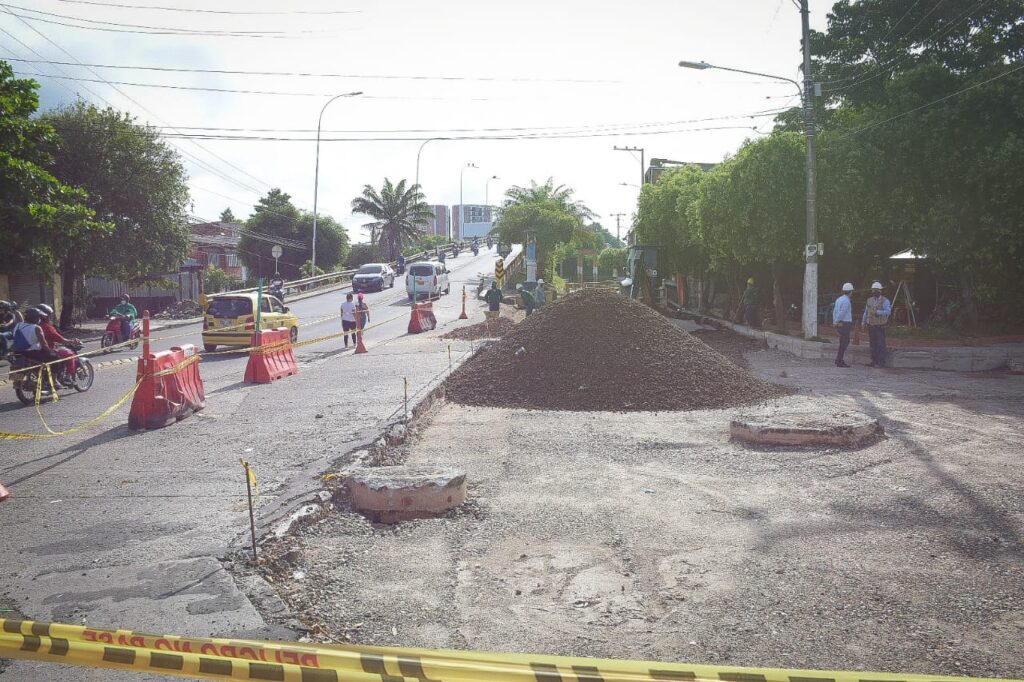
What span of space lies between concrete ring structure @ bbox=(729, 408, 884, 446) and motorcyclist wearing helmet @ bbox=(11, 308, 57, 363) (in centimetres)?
1132

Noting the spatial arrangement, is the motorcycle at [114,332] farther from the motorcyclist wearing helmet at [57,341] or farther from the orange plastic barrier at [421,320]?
the orange plastic barrier at [421,320]

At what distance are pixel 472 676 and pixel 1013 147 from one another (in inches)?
799

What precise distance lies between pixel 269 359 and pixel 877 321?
43.0ft

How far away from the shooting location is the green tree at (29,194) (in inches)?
696

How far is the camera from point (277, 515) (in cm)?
619

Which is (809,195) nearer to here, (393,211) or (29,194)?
(29,194)

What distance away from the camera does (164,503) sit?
22.2 feet

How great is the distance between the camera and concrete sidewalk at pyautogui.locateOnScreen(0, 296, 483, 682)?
4586 mm

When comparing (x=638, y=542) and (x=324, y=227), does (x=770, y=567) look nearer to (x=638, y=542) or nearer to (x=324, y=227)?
(x=638, y=542)

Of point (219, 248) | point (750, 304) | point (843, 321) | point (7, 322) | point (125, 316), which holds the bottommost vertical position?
point (7, 322)

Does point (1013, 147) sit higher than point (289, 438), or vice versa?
point (1013, 147)

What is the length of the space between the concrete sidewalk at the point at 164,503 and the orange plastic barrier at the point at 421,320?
12239 millimetres

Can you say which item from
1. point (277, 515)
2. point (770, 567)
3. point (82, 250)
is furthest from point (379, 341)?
point (770, 567)

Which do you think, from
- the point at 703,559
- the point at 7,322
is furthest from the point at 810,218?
the point at 7,322
